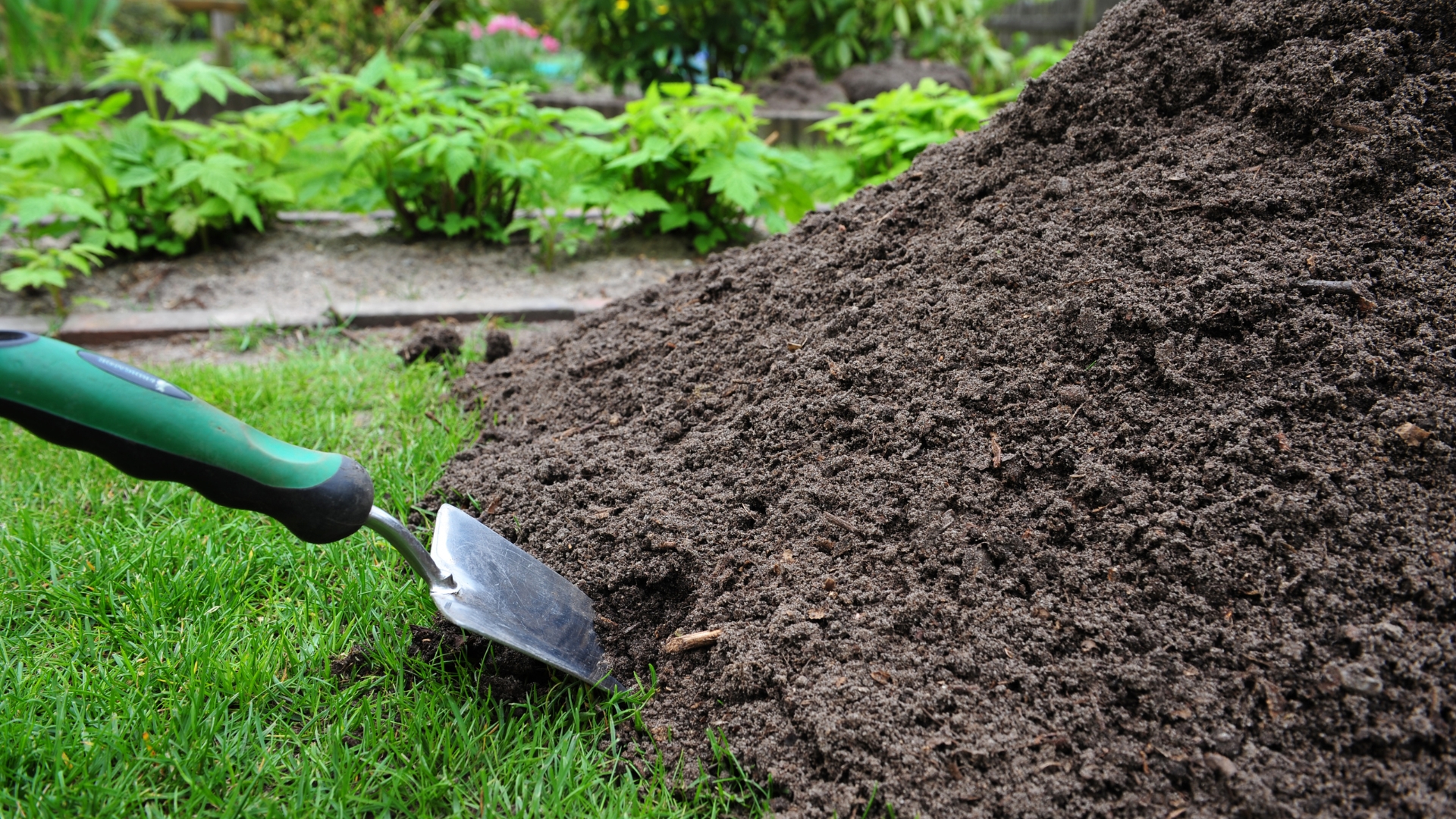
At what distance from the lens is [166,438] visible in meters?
1.10

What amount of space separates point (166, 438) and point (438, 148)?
245cm

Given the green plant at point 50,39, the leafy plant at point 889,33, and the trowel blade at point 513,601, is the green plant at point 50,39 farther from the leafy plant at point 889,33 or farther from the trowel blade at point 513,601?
the trowel blade at point 513,601

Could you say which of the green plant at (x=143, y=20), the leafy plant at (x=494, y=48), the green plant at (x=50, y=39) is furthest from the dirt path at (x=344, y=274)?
the green plant at (x=143, y=20)

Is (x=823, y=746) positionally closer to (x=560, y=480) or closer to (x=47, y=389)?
(x=560, y=480)

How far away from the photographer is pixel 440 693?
1370mm

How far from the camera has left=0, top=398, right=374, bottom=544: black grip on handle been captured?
107 cm

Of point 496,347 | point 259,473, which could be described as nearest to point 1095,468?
point 259,473

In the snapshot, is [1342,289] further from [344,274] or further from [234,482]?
[344,274]

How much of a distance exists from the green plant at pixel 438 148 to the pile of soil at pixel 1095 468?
1.93 m

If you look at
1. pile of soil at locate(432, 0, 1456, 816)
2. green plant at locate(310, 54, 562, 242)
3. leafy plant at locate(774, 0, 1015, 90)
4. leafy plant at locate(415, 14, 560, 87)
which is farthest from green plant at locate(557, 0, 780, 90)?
pile of soil at locate(432, 0, 1456, 816)

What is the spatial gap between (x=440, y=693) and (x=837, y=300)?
117 cm

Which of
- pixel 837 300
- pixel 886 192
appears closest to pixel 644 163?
pixel 886 192

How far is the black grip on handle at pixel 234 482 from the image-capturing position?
3.51 ft

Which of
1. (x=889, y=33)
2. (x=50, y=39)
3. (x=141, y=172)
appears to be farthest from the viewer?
(x=50, y=39)
